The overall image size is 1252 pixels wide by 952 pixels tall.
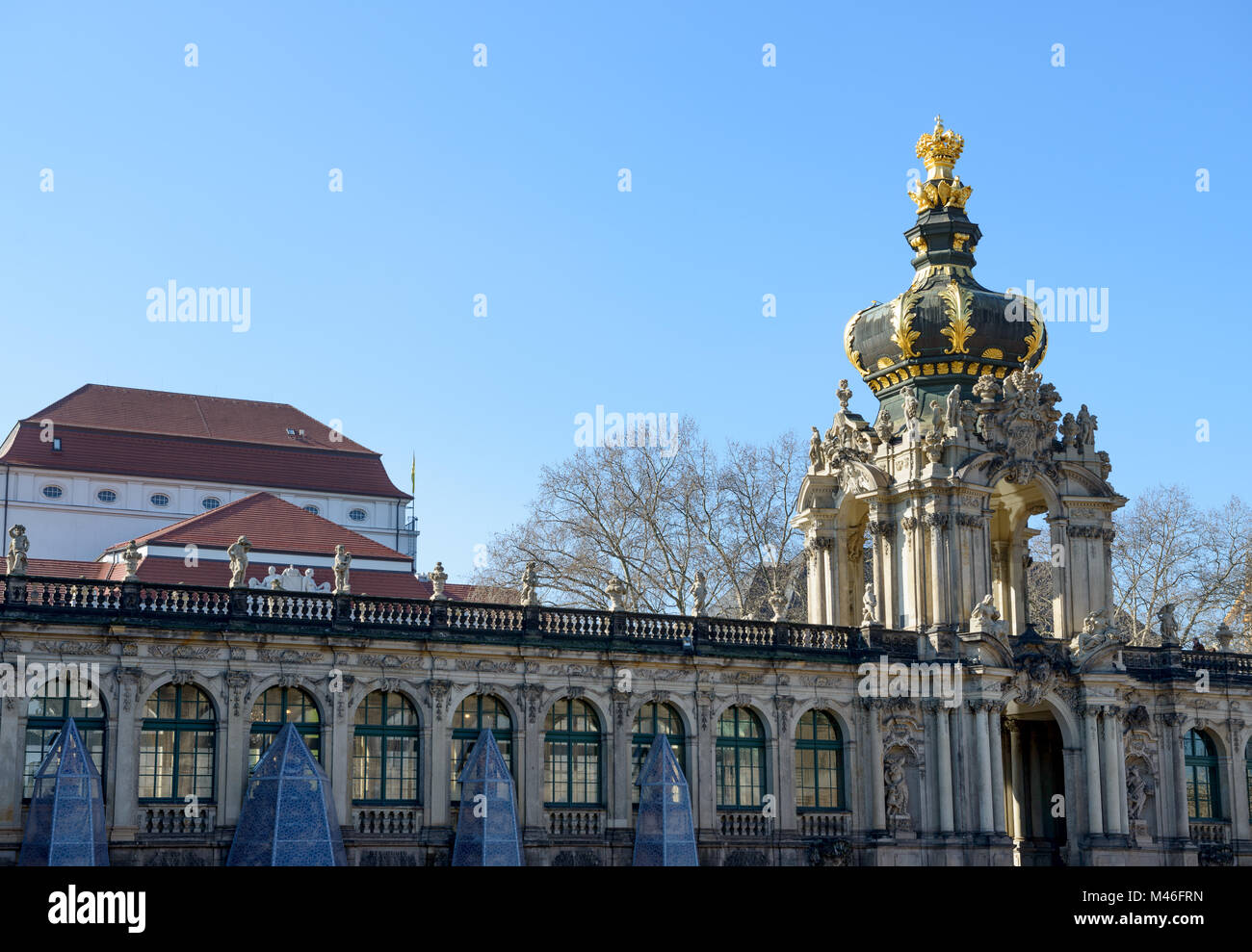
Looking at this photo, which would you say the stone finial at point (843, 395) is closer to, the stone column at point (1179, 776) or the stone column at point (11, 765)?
the stone column at point (1179, 776)

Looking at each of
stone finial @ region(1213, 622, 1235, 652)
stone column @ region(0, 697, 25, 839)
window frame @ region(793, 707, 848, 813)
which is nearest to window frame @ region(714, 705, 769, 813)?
window frame @ region(793, 707, 848, 813)

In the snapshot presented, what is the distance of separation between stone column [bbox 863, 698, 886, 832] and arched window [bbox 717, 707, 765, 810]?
2750 millimetres

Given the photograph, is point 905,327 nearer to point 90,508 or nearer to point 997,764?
point 997,764

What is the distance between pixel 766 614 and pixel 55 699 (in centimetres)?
3215

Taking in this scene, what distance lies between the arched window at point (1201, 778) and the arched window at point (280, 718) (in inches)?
875

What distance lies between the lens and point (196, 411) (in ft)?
257

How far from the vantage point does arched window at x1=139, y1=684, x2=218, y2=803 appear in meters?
30.6

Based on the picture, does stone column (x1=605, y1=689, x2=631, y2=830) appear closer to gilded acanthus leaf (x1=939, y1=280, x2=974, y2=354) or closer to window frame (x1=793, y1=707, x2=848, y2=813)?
window frame (x1=793, y1=707, x2=848, y2=813)

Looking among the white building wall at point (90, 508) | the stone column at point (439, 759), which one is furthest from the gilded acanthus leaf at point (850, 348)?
the white building wall at point (90, 508)

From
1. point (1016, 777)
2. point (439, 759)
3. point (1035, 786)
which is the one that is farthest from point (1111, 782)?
point (439, 759)

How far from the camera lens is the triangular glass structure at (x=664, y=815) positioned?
33.9m
